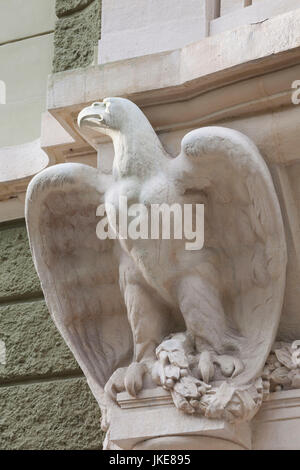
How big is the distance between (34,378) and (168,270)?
87 centimetres

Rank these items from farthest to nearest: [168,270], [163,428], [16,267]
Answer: [16,267] → [168,270] → [163,428]

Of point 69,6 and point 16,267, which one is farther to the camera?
point 69,6

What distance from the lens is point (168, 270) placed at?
127 inches

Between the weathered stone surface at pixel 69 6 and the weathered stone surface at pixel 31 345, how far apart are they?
102cm

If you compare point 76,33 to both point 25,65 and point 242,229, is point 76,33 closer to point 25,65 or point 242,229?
point 25,65

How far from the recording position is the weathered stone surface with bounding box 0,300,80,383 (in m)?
3.87

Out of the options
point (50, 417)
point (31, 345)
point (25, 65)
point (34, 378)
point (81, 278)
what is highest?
point (25, 65)

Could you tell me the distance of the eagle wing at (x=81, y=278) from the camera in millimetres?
3406

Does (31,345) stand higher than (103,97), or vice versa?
(103,97)

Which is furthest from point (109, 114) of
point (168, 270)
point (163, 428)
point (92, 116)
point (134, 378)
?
point (163, 428)

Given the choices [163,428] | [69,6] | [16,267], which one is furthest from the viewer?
[69,6]

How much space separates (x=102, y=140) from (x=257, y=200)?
0.57 meters

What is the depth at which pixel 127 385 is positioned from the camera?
3.20 meters

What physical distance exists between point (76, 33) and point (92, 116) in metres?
0.87
